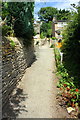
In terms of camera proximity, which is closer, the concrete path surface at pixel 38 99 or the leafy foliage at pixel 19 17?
the concrete path surface at pixel 38 99

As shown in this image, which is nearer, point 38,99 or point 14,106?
point 14,106

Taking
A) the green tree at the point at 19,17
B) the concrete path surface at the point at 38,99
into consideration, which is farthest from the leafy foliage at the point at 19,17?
the concrete path surface at the point at 38,99

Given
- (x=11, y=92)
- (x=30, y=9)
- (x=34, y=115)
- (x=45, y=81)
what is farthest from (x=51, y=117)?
(x=30, y=9)

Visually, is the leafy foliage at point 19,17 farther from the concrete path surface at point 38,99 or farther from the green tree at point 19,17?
the concrete path surface at point 38,99

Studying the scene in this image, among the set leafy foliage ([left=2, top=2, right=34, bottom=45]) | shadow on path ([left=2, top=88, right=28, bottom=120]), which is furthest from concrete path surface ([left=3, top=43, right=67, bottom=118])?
leafy foliage ([left=2, top=2, right=34, bottom=45])

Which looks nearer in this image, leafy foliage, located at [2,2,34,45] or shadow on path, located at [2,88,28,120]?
shadow on path, located at [2,88,28,120]

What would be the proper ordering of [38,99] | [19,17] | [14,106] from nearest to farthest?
1. [14,106]
2. [38,99]
3. [19,17]

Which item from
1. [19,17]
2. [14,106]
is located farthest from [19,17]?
[14,106]

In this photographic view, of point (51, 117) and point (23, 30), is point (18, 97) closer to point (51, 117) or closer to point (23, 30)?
point (51, 117)

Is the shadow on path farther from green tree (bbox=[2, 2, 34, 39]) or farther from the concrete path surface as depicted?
green tree (bbox=[2, 2, 34, 39])

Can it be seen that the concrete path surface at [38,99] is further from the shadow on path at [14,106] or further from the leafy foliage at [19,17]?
the leafy foliage at [19,17]

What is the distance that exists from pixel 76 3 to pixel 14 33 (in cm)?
432

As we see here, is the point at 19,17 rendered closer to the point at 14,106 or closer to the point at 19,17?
the point at 19,17

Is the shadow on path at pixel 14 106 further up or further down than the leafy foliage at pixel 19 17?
further down
